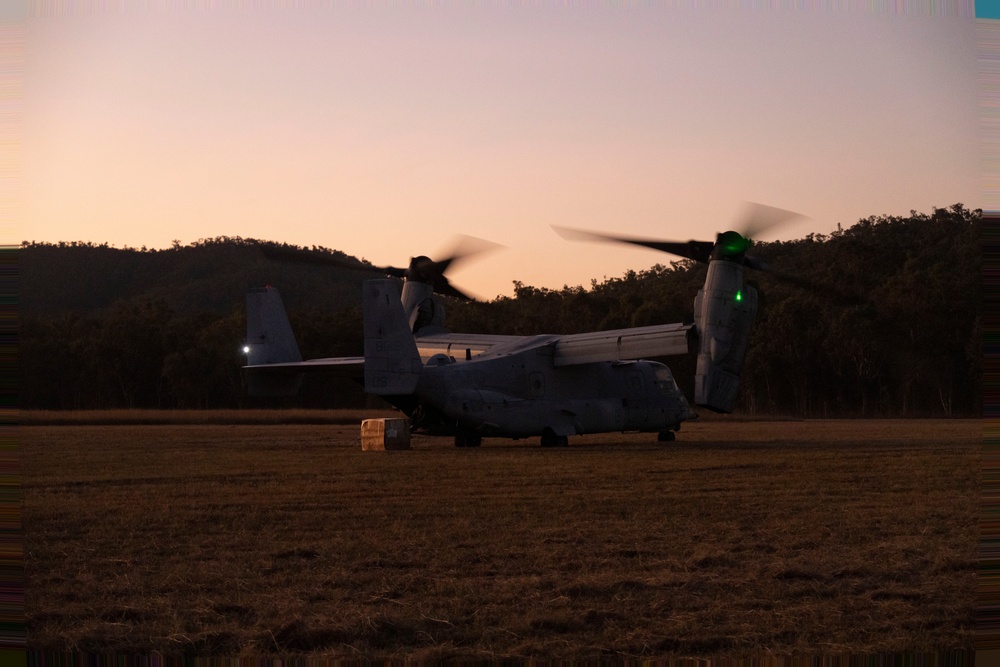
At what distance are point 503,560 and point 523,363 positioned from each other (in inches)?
740

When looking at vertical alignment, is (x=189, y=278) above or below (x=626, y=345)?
above

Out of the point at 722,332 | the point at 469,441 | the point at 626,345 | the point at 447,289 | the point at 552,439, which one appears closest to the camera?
the point at 722,332

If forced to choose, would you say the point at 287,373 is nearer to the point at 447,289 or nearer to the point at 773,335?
the point at 447,289

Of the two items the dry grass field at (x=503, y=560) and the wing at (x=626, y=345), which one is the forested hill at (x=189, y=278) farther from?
the dry grass field at (x=503, y=560)

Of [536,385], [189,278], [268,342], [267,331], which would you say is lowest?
[536,385]

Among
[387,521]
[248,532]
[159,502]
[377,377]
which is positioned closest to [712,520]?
[387,521]

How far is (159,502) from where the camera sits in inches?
→ 629

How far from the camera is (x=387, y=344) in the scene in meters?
25.5

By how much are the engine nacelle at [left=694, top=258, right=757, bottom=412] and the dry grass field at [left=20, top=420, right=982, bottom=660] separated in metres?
2.58

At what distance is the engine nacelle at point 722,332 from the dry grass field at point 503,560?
2582 millimetres

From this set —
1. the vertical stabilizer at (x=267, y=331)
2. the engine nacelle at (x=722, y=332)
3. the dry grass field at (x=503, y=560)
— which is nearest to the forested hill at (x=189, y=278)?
the vertical stabilizer at (x=267, y=331)

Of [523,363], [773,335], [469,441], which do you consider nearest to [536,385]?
[523,363]

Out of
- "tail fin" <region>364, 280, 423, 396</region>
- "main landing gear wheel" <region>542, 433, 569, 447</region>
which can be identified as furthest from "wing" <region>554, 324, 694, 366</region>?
"tail fin" <region>364, 280, 423, 396</region>

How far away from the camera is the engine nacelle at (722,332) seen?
936 inches
